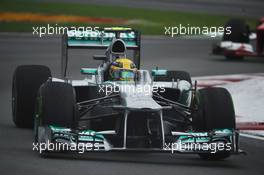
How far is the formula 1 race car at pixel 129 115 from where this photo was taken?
11.6 metres

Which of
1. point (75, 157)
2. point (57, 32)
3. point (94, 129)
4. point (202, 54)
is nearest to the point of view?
point (75, 157)

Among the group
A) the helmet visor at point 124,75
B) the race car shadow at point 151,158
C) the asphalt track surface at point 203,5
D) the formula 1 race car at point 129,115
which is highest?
the asphalt track surface at point 203,5

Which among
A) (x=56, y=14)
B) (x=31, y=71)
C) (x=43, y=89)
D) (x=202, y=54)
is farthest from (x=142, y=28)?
(x=43, y=89)

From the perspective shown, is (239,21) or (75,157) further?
(239,21)

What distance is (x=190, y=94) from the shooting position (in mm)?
13648

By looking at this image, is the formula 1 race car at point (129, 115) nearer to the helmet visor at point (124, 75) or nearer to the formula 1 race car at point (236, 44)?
the helmet visor at point (124, 75)

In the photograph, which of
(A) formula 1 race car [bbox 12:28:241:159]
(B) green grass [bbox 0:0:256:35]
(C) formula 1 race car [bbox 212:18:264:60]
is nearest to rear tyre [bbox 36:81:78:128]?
(A) formula 1 race car [bbox 12:28:241:159]

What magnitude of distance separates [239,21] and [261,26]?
1.25 meters

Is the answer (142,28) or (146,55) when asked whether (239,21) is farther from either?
(142,28)

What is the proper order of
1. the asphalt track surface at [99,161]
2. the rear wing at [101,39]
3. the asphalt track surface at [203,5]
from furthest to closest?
the asphalt track surface at [203,5]
the rear wing at [101,39]
the asphalt track surface at [99,161]

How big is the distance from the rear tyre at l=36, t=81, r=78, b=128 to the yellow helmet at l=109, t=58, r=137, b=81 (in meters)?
1.11

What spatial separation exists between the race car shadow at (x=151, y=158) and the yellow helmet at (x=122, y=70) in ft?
3.78

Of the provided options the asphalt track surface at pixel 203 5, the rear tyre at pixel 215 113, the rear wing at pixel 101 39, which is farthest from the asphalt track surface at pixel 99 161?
the asphalt track surface at pixel 203 5

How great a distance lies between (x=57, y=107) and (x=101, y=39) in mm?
3000
